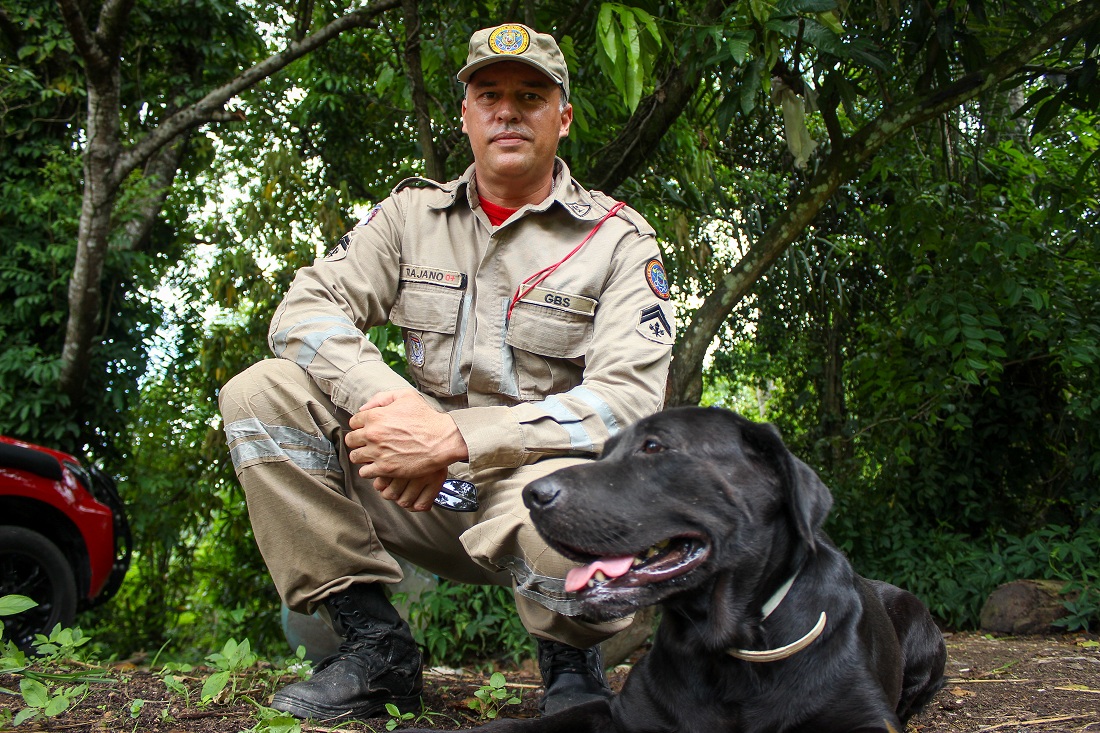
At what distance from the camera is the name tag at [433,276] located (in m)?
2.81

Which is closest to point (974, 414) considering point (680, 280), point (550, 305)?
point (680, 280)

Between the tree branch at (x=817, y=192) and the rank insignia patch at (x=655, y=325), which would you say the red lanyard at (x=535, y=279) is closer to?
the rank insignia patch at (x=655, y=325)

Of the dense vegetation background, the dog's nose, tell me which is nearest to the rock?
the dense vegetation background

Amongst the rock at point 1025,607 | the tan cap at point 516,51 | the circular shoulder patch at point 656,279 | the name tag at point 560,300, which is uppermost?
the tan cap at point 516,51

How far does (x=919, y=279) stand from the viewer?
21.2 ft

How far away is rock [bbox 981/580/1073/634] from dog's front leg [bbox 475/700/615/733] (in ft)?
13.3

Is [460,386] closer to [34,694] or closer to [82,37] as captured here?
[34,694]

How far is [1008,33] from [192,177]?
675cm

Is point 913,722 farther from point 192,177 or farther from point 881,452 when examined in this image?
point 192,177

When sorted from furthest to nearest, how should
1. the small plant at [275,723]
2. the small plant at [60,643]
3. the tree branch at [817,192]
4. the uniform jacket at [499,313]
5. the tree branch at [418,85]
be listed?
the tree branch at [418,85] → the tree branch at [817,192] → the small plant at [60,643] → the uniform jacket at [499,313] → the small plant at [275,723]

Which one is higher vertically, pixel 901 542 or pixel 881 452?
pixel 881 452

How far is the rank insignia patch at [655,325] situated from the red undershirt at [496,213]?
2.04 feet

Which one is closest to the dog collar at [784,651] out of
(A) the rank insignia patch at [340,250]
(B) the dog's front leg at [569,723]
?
(B) the dog's front leg at [569,723]

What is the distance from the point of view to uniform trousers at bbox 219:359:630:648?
7.61ft
